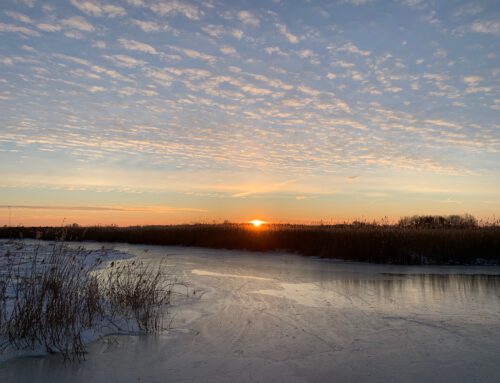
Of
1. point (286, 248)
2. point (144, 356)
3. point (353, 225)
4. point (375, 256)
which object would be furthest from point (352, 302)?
point (353, 225)

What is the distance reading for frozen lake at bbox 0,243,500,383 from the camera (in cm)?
410

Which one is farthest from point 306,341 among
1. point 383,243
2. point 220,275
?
point 383,243

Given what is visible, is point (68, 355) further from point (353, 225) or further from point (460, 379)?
point (353, 225)

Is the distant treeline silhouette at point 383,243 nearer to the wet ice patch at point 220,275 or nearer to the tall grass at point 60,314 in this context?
the wet ice patch at point 220,275

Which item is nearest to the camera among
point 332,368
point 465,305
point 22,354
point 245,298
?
point 332,368

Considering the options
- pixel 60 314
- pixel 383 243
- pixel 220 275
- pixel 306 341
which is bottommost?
pixel 306 341

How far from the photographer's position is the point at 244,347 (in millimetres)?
4914

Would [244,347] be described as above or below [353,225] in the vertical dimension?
below

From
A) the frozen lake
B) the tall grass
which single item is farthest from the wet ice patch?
the tall grass

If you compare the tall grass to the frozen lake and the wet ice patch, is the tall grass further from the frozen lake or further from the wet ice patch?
the wet ice patch

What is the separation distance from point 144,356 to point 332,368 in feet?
6.12

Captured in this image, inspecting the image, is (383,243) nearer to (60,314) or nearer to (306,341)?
(306,341)

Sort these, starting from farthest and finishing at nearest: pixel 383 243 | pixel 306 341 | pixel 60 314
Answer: pixel 383 243
pixel 306 341
pixel 60 314

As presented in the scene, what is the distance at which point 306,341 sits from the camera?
517cm
